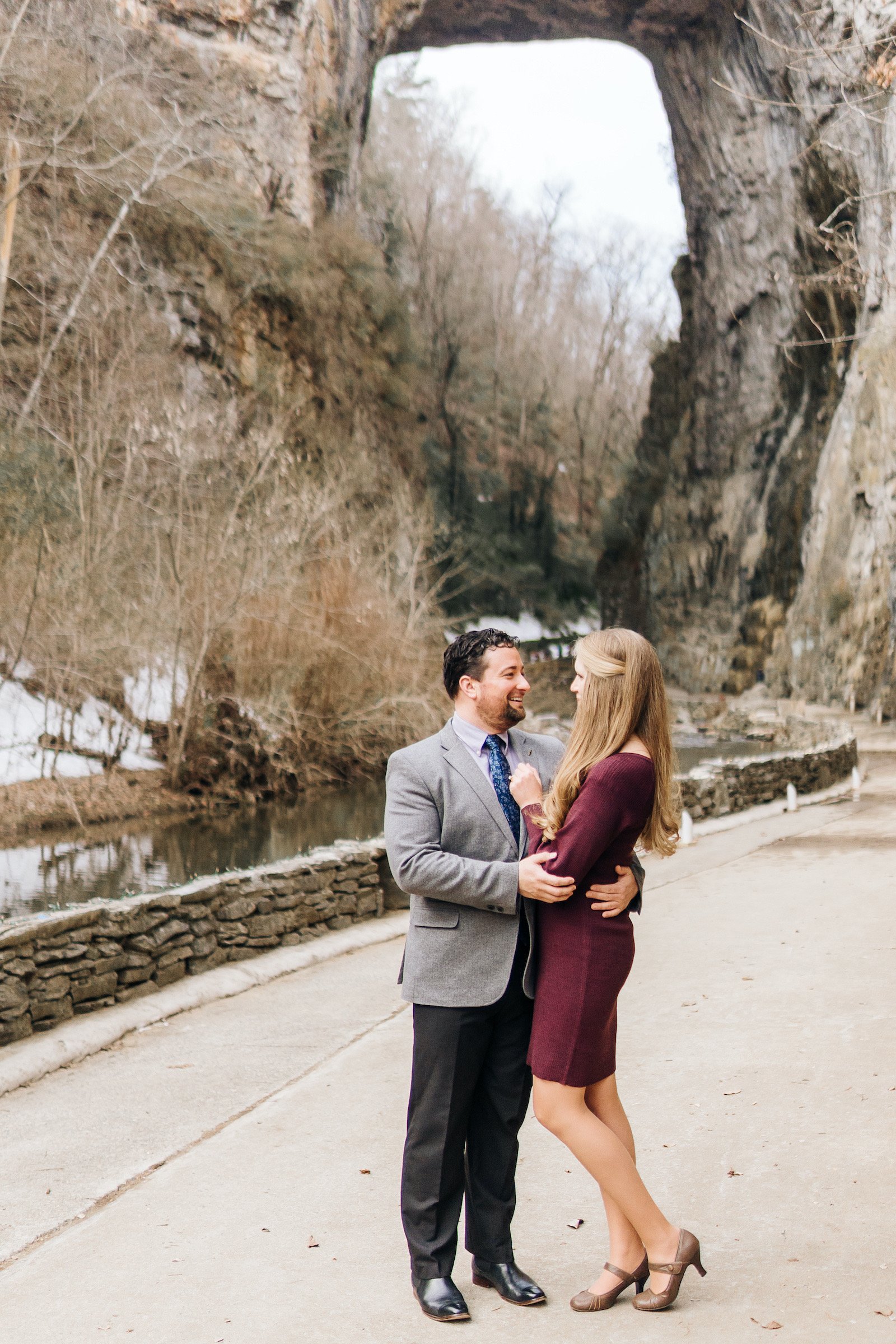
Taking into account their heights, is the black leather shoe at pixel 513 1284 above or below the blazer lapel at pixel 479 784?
below

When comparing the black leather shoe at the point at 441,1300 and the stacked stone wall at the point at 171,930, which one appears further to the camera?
the stacked stone wall at the point at 171,930

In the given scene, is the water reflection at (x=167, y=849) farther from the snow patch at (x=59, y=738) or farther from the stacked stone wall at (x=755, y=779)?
the stacked stone wall at (x=755, y=779)

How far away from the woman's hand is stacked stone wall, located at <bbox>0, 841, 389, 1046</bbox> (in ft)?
14.2

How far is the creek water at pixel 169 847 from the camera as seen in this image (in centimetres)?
1411

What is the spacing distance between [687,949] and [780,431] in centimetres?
3916

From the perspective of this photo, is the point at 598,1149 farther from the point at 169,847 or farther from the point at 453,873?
the point at 169,847

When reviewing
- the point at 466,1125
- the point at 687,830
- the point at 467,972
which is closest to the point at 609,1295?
the point at 466,1125

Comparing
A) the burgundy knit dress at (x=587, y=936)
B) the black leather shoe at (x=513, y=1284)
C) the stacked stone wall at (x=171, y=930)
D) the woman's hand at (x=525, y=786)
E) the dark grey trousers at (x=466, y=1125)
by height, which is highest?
the woman's hand at (x=525, y=786)

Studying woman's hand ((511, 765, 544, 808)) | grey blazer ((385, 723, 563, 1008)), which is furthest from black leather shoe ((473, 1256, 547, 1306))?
woman's hand ((511, 765, 544, 808))

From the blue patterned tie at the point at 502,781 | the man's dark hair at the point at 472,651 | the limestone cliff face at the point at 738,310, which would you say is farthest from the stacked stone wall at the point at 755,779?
the limestone cliff face at the point at 738,310

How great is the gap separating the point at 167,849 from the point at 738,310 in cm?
3726

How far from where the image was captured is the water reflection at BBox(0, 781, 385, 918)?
1408 centimetres

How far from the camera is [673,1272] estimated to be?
3219 millimetres

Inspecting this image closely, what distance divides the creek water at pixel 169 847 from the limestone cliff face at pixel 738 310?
19.0 meters
